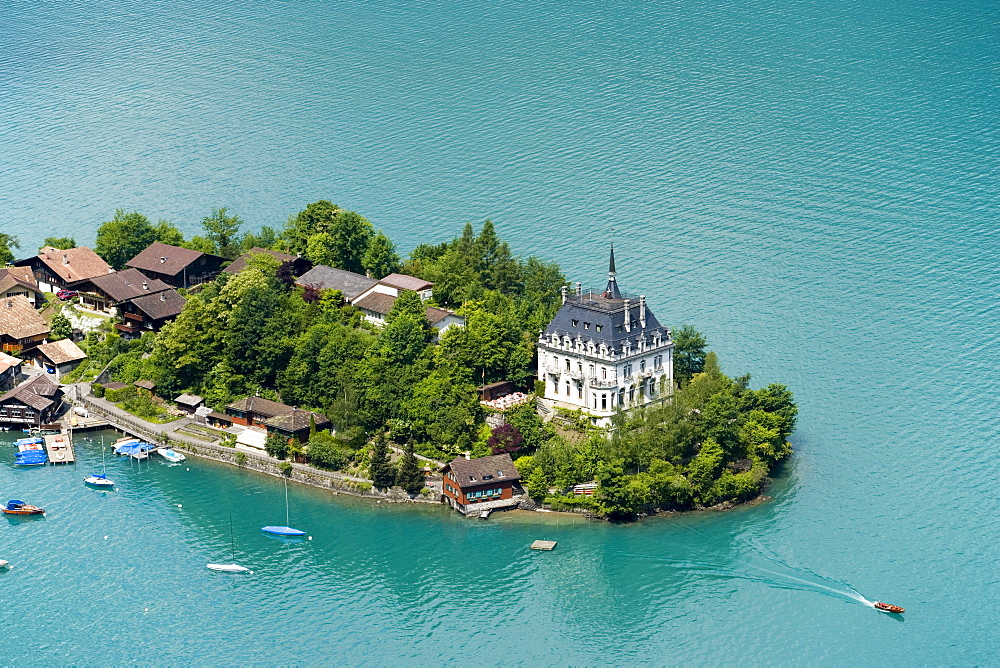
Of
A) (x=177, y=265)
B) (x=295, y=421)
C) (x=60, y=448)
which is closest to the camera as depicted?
(x=295, y=421)

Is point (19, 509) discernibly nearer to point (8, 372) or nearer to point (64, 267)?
point (8, 372)

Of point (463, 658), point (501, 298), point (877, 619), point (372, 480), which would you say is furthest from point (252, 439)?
point (877, 619)

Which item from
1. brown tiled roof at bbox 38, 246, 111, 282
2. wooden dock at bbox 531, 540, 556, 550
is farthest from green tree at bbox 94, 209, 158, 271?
wooden dock at bbox 531, 540, 556, 550

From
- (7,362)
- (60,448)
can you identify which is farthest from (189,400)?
(7,362)

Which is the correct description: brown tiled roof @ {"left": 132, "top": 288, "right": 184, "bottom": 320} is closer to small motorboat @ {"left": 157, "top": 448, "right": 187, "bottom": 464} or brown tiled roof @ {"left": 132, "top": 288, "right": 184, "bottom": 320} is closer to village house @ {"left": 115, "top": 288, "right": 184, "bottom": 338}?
village house @ {"left": 115, "top": 288, "right": 184, "bottom": 338}

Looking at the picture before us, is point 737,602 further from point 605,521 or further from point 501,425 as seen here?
point 501,425
